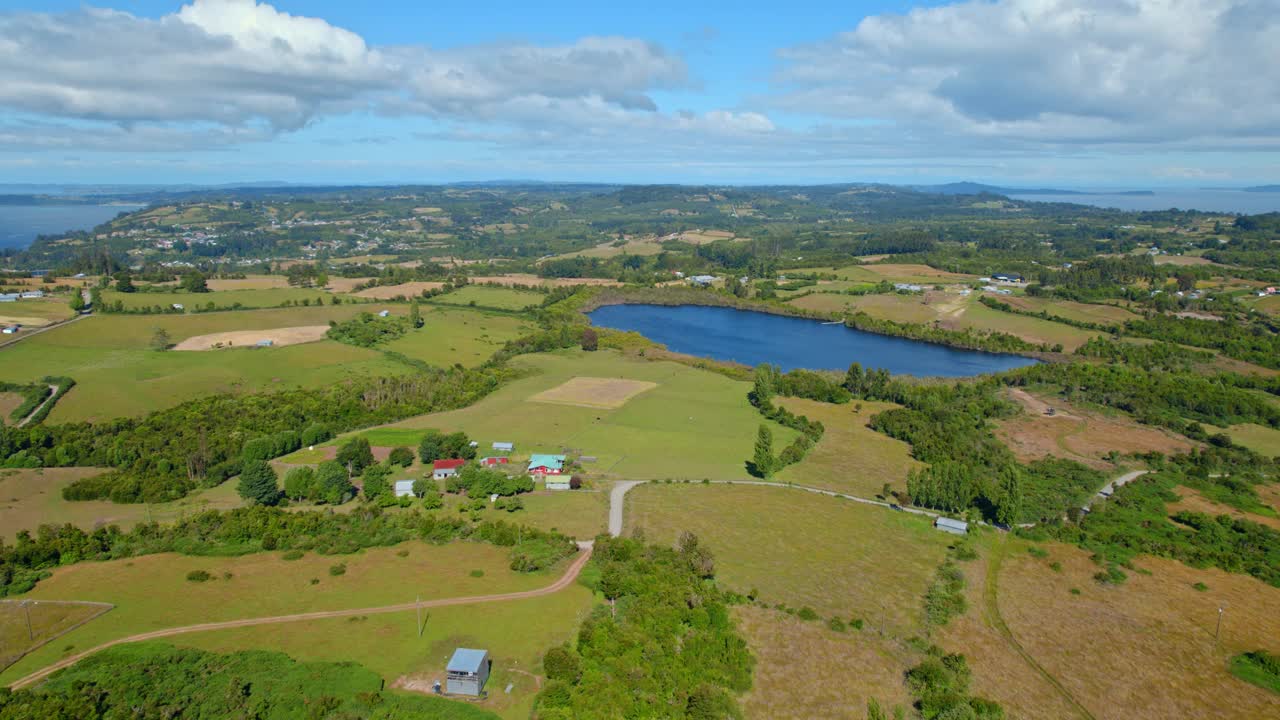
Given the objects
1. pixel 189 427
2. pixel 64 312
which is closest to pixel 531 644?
pixel 189 427

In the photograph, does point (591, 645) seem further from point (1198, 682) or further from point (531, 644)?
point (1198, 682)

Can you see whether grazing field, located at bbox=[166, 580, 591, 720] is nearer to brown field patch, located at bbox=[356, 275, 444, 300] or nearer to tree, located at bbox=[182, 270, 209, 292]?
brown field patch, located at bbox=[356, 275, 444, 300]

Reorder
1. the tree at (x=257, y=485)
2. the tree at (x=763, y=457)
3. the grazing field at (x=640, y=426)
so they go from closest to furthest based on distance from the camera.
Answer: the tree at (x=257, y=485) → the tree at (x=763, y=457) → the grazing field at (x=640, y=426)

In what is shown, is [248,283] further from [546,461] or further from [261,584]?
[261,584]

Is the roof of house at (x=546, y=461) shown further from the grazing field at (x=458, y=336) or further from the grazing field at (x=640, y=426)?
the grazing field at (x=458, y=336)

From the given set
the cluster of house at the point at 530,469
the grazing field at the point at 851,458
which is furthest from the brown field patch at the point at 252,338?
the grazing field at the point at 851,458

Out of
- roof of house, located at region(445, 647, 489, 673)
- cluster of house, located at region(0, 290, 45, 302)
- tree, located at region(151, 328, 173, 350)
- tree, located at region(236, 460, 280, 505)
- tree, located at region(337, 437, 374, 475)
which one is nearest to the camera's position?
roof of house, located at region(445, 647, 489, 673)

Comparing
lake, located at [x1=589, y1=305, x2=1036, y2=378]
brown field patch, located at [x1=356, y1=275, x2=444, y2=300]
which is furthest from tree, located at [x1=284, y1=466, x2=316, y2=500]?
brown field patch, located at [x1=356, y1=275, x2=444, y2=300]
